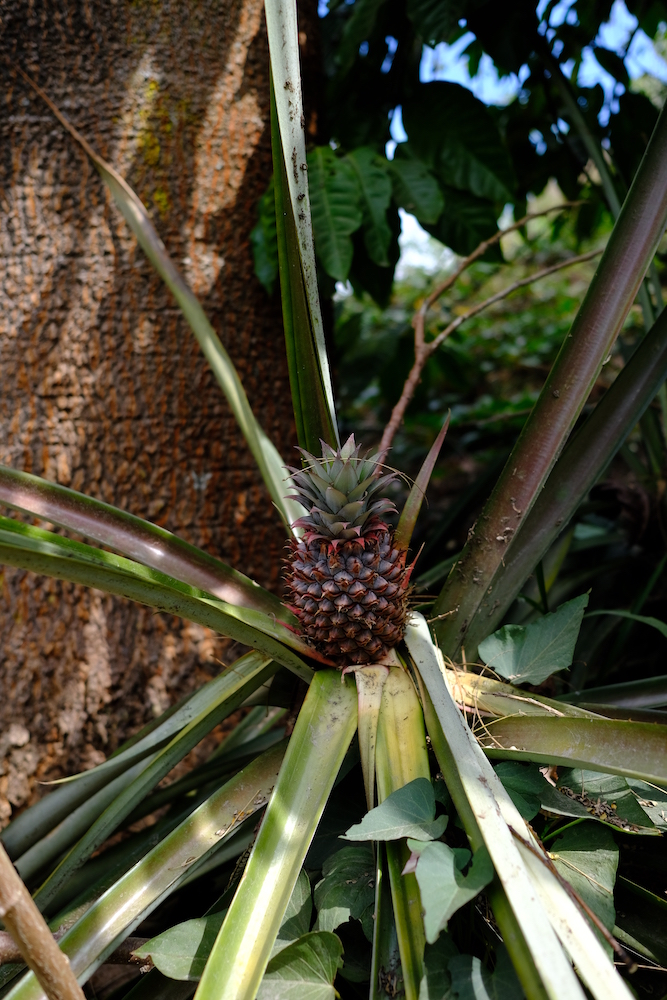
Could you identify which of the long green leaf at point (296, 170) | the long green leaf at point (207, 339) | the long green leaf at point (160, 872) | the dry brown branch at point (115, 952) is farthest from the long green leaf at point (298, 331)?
the dry brown branch at point (115, 952)

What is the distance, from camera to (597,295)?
2.72ft

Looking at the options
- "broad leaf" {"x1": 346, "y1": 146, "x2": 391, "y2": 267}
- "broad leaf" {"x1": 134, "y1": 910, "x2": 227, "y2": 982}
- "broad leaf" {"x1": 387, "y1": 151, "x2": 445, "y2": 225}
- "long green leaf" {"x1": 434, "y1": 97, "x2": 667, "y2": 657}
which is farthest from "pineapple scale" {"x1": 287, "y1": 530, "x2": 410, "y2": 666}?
"broad leaf" {"x1": 387, "y1": 151, "x2": 445, "y2": 225}

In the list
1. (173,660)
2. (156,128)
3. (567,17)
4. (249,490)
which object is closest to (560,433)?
(249,490)

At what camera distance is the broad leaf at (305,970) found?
611 mm

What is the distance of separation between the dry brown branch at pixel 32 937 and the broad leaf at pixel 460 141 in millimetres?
1442

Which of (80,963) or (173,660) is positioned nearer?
(80,963)

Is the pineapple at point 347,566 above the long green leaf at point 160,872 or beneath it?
above

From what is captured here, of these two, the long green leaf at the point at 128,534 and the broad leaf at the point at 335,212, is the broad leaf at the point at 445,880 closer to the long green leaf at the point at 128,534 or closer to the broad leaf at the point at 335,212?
the long green leaf at the point at 128,534

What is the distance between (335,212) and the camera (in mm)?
1222

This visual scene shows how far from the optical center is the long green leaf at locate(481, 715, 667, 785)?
2.01 ft

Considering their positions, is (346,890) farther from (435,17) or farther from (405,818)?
(435,17)

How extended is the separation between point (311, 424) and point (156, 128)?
0.84 metres

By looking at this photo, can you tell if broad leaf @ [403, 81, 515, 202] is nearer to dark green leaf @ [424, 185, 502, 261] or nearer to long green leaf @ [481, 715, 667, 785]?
dark green leaf @ [424, 185, 502, 261]

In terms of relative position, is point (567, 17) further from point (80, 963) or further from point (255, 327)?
point (80, 963)
